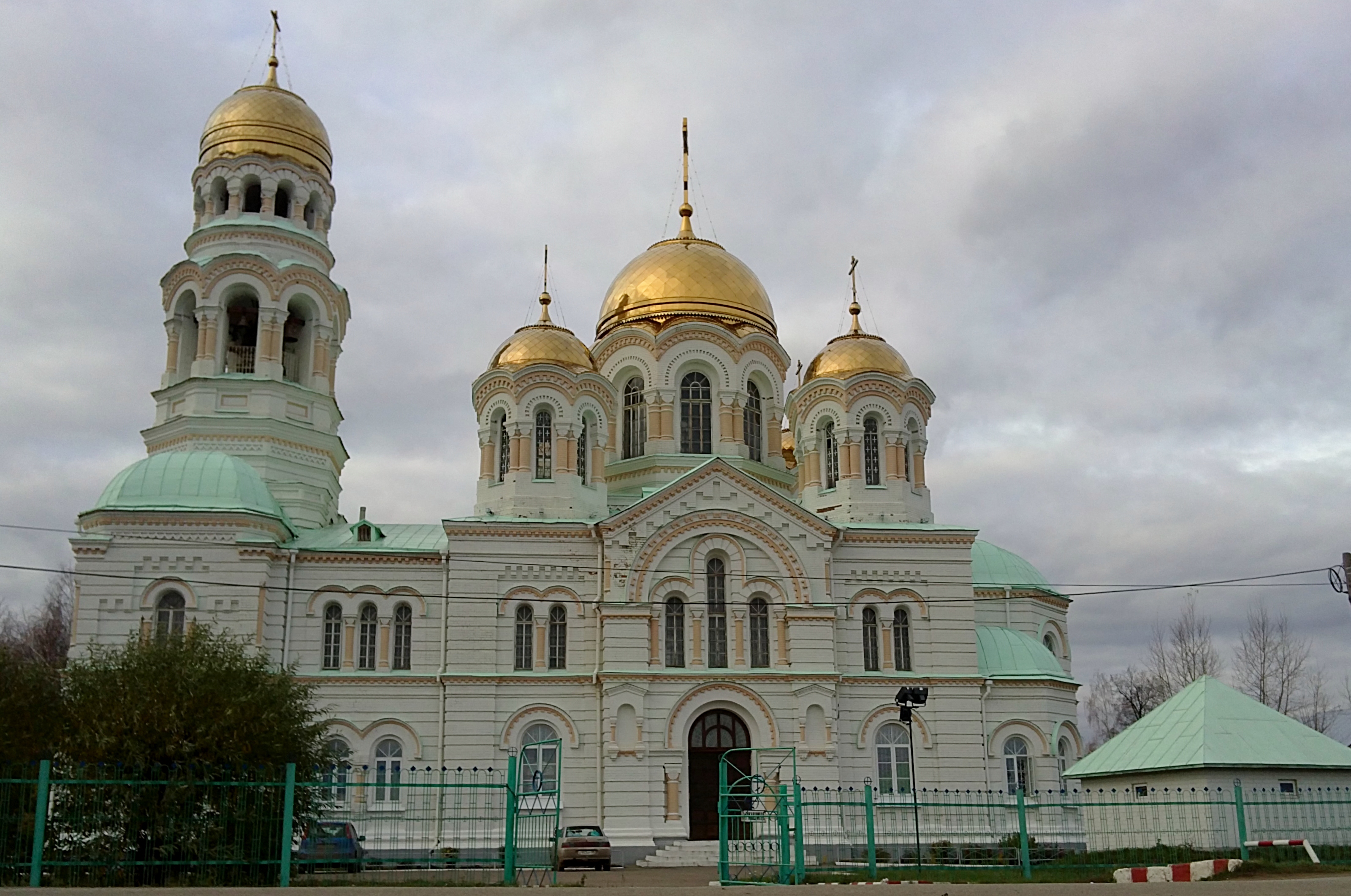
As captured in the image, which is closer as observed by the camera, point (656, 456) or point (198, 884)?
point (198, 884)

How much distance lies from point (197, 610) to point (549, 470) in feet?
28.6

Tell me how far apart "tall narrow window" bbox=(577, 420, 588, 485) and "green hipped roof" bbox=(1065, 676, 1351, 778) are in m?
13.9

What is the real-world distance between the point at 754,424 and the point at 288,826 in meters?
21.3

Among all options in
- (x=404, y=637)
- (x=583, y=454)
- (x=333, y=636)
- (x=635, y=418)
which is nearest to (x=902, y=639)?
(x=583, y=454)

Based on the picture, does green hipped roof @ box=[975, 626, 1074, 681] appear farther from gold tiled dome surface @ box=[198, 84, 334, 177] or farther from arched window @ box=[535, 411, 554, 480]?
gold tiled dome surface @ box=[198, 84, 334, 177]

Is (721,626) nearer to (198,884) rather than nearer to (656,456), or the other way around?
(656,456)

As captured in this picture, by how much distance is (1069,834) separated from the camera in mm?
23391

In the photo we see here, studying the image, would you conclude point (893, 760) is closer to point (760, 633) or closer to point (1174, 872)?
point (760, 633)

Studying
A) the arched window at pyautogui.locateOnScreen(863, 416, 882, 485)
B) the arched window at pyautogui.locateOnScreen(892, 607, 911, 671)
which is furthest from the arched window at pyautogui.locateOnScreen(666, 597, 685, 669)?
the arched window at pyautogui.locateOnScreen(863, 416, 882, 485)

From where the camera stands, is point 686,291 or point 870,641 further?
point 686,291

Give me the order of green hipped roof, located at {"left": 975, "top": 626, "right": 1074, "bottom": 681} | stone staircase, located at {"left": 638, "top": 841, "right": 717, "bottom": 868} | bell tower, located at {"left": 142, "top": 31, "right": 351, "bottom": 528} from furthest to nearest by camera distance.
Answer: bell tower, located at {"left": 142, "top": 31, "right": 351, "bottom": 528} < green hipped roof, located at {"left": 975, "top": 626, "right": 1074, "bottom": 681} < stone staircase, located at {"left": 638, "top": 841, "right": 717, "bottom": 868}

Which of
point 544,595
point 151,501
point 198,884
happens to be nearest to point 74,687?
point 198,884

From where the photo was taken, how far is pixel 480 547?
101ft

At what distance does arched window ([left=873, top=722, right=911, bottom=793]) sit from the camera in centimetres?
3039
